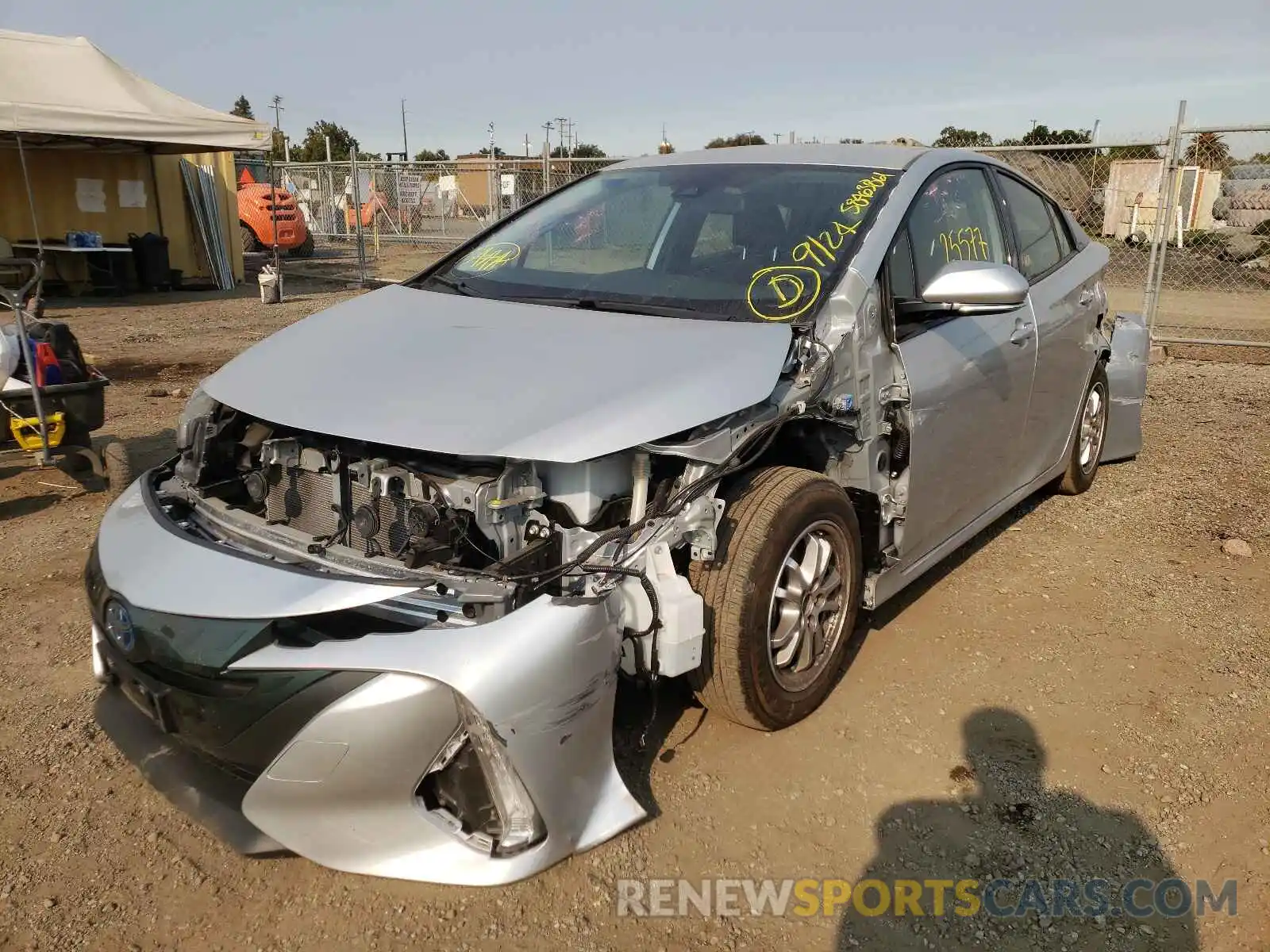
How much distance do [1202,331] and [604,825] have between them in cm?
1137

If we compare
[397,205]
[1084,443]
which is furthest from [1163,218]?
[397,205]

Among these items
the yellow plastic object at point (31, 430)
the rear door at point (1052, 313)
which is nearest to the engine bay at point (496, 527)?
the rear door at point (1052, 313)

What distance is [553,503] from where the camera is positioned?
8.34ft

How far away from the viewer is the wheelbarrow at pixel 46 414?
477 cm

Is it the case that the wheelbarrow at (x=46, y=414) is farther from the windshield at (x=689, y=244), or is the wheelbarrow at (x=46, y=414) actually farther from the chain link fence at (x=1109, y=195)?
the chain link fence at (x=1109, y=195)

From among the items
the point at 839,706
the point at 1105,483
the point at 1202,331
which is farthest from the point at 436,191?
the point at 839,706

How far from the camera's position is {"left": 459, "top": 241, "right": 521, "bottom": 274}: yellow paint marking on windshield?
3.82m

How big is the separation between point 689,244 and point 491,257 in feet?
2.71

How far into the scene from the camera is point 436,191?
73.4 ft

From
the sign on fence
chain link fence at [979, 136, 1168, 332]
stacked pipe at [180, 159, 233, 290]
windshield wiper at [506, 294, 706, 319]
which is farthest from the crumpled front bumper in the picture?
the sign on fence

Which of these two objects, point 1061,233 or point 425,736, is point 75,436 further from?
point 1061,233

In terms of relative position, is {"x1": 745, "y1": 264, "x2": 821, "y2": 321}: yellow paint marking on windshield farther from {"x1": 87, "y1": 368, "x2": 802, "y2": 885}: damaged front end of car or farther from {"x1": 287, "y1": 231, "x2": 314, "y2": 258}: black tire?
{"x1": 287, "y1": 231, "x2": 314, "y2": 258}: black tire

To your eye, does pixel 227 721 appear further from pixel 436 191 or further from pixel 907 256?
pixel 436 191

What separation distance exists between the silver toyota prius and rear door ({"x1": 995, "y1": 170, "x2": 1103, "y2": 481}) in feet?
0.72
